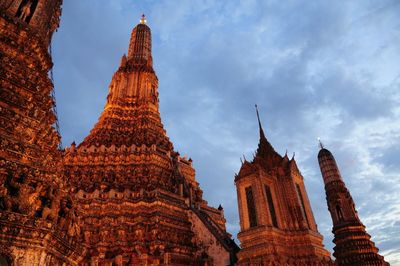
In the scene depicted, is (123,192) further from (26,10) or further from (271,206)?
(26,10)

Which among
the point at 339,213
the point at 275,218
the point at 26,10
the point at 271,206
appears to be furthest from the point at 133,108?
the point at 339,213

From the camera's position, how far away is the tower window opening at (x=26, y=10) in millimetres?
14495

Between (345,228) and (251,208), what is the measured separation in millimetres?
9732

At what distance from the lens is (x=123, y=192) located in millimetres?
25484

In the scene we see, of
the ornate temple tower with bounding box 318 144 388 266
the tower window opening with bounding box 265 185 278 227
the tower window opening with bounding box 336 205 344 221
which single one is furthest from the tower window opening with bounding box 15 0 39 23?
the tower window opening with bounding box 336 205 344 221

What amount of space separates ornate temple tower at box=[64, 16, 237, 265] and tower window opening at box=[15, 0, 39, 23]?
1102 cm

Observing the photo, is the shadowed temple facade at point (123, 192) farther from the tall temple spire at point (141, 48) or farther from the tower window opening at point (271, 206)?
the tall temple spire at point (141, 48)

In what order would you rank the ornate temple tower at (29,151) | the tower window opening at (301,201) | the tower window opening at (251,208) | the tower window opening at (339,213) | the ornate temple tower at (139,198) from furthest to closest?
the tower window opening at (339,213)
the ornate temple tower at (139,198)
the tower window opening at (301,201)
the tower window opening at (251,208)
the ornate temple tower at (29,151)

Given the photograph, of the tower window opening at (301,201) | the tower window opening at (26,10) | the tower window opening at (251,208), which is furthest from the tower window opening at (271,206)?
the tower window opening at (26,10)

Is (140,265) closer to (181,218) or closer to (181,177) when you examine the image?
(181,218)

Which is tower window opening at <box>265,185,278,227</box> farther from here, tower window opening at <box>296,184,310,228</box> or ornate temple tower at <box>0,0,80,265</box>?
ornate temple tower at <box>0,0,80,265</box>

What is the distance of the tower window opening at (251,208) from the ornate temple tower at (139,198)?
14.0 feet

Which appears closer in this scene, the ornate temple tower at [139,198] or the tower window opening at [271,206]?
the tower window opening at [271,206]

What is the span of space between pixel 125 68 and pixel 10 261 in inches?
1436
